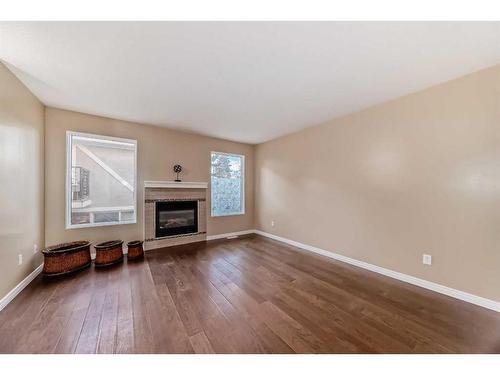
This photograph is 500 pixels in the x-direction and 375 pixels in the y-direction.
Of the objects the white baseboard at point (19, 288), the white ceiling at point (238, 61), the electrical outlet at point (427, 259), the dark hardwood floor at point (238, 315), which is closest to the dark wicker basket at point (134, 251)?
the dark hardwood floor at point (238, 315)

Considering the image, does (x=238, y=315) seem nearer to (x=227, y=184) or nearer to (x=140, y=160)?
(x=140, y=160)

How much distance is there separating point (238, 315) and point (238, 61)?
7.99 ft

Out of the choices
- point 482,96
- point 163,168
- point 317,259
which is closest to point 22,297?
point 163,168

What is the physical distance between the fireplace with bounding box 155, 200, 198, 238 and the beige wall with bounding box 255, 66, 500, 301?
2500mm

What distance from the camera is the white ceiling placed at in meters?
1.54

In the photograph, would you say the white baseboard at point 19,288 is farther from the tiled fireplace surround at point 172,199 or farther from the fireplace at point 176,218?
the fireplace at point 176,218

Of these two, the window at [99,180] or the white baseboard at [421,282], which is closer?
the white baseboard at [421,282]

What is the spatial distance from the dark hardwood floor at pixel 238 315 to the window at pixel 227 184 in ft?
7.00

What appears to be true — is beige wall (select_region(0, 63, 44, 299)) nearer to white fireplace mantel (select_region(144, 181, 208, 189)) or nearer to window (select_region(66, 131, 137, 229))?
window (select_region(66, 131, 137, 229))

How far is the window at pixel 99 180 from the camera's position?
10.6 feet

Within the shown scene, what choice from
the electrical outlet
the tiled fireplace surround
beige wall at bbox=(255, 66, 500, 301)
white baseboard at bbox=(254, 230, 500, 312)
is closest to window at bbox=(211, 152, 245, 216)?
the tiled fireplace surround

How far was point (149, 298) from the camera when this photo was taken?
2.15 metres

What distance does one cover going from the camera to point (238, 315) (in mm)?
1854
